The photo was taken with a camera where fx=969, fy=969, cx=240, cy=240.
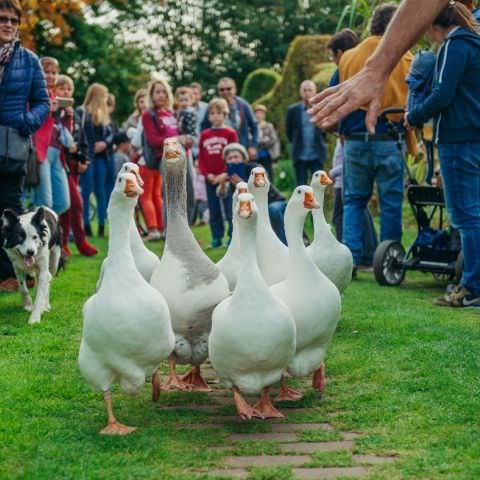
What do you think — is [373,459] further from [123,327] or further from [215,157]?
[215,157]

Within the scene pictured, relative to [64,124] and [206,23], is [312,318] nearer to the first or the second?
[64,124]

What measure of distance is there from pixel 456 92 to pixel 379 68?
406 centimetres

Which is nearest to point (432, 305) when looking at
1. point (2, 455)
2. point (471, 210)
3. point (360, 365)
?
point (471, 210)

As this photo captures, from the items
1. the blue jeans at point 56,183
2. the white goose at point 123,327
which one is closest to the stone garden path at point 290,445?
the white goose at point 123,327

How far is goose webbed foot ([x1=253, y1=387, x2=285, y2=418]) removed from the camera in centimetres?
493

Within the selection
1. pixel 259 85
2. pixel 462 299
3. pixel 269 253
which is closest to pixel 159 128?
pixel 462 299

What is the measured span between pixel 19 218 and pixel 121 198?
3.42 metres

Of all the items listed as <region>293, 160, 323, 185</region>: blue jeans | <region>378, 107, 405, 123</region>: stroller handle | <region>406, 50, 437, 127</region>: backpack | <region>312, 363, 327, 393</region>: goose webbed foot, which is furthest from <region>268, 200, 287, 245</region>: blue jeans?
<region>293, 160, 323, 185</region>: blue jeans

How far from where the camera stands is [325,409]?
5.09 meters

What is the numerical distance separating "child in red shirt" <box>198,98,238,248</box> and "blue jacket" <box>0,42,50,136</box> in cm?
467

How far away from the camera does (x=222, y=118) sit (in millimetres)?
13102

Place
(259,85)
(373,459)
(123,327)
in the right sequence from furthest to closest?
(259,85), (123,327), (373,459)

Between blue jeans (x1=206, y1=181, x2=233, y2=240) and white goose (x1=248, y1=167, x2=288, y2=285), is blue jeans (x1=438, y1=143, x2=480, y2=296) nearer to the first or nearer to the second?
white goose (x1=248, y1=167, x2=288, y2=285)

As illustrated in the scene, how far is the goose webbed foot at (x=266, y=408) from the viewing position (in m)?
4.93
